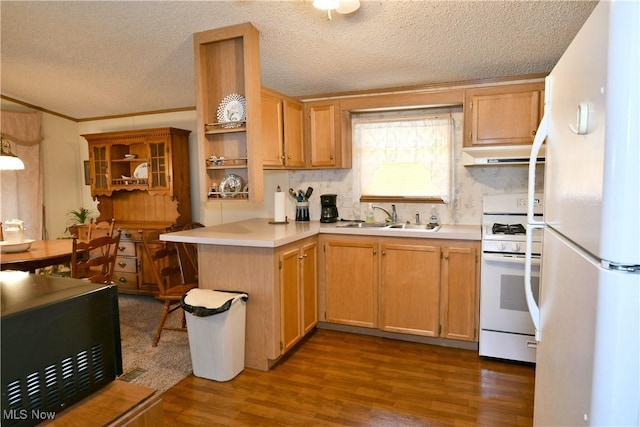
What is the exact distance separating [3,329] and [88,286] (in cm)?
24

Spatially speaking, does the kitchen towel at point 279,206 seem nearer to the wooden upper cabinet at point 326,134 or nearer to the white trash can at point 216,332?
the wooden upper cabinet at point 326,134

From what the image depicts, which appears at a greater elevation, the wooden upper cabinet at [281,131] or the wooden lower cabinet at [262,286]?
the wooden upper cabinet at [281,131]

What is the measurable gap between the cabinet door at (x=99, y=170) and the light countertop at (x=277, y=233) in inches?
88.9

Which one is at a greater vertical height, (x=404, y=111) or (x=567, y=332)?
(x=404, y=111)

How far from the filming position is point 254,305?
2.80 m

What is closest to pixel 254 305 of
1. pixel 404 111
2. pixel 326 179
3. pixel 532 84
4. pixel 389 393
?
pixel 389 393

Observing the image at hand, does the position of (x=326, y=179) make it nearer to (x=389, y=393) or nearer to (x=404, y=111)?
(x=404, y=111)

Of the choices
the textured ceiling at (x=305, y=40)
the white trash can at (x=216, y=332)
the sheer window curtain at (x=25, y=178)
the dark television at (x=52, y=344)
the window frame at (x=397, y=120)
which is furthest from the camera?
the sheer window curtain at (x=25, y=178)

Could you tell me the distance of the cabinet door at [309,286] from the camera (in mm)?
3195

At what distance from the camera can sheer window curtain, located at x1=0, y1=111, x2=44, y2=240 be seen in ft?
15.0

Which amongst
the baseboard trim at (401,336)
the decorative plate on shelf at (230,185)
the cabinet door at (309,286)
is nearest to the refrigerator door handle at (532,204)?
the baseboard trim at (401,336)

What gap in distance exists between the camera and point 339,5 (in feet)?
7.56

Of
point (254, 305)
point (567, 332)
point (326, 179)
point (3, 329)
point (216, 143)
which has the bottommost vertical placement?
point (254, 305)

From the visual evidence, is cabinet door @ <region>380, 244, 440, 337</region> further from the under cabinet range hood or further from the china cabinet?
the china cabinet
